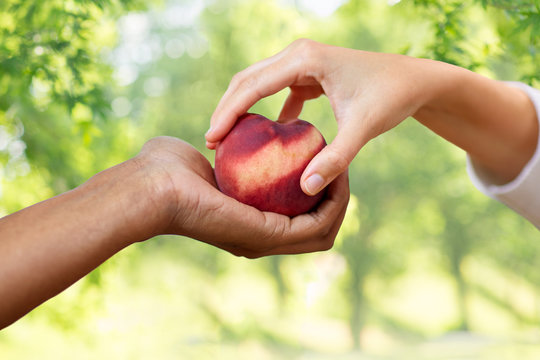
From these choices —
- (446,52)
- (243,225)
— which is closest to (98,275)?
(446,52)

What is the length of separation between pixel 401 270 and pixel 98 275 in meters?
12.9

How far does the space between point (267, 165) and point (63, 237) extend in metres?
0.72

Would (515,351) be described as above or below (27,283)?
below

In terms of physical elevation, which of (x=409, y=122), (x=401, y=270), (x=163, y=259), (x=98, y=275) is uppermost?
(x=98, y=275)

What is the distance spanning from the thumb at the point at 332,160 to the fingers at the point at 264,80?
0.27 meters

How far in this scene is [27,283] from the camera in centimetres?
144

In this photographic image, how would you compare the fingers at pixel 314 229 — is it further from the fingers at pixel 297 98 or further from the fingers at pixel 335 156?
the fingers at pixel 297 98

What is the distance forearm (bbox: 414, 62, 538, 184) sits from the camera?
2086 mm

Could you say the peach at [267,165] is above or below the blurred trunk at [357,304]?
above

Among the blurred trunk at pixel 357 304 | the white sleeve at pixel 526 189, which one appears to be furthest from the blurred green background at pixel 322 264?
the white sleeve at pixel 526 189

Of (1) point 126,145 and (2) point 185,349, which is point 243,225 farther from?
(2) point 185,349

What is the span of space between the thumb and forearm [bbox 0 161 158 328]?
20.2 inches

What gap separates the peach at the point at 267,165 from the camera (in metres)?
1.92

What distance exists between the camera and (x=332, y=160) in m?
1.74
